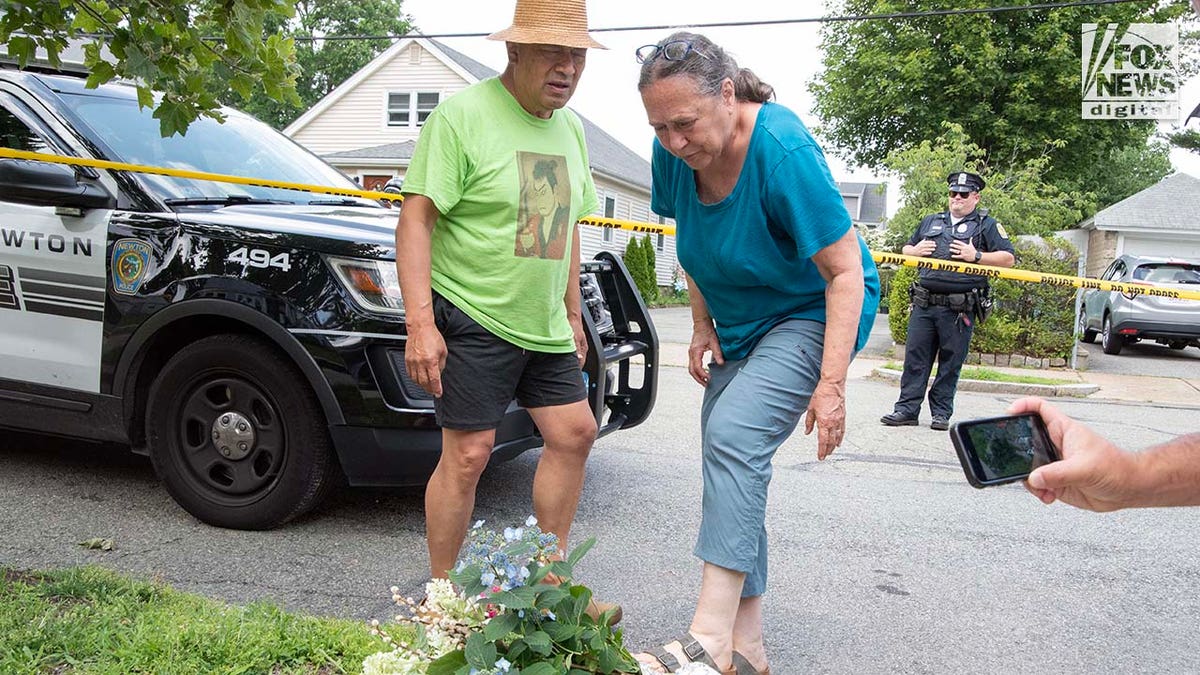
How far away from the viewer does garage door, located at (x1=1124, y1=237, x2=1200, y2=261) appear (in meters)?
29.0

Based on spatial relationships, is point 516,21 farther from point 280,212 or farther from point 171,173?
point 171,173

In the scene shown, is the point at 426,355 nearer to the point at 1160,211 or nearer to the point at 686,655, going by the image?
the point at 686,655

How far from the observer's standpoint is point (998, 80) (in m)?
29.4

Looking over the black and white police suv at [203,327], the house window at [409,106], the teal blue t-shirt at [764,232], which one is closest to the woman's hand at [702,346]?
the teal blue t-shirt at [764,232]

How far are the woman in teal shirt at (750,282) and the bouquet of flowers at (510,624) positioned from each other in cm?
47

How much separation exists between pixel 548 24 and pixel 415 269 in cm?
80

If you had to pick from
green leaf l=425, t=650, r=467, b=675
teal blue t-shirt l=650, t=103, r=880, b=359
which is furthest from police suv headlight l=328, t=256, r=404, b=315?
green leaf l=425, t=650, r=467, b=675

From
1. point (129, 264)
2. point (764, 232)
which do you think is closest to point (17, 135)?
point (129, 264)

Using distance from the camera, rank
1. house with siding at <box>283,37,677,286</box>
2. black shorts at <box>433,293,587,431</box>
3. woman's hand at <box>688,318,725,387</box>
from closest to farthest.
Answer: black shorts at <box>433,293,587,431</box>
woman's hand at <box>688,318,725,387</box>
house with siding at <box>283,37,677,286</box>

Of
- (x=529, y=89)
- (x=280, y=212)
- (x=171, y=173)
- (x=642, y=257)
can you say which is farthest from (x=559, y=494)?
(x=642, y=257)

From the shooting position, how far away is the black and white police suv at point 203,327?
386 cm

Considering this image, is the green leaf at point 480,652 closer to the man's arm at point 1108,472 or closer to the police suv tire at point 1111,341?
the man's arm at point 1108,472

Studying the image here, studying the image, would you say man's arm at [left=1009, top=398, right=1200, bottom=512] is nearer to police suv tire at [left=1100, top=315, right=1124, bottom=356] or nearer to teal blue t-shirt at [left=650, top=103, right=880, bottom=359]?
teal blue t-shirt at [left=650, top=103, right=880, bottom=359]

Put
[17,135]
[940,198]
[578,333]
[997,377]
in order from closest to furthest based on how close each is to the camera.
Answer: [578,333]
[17,135]
[997,377]
[940,198]
